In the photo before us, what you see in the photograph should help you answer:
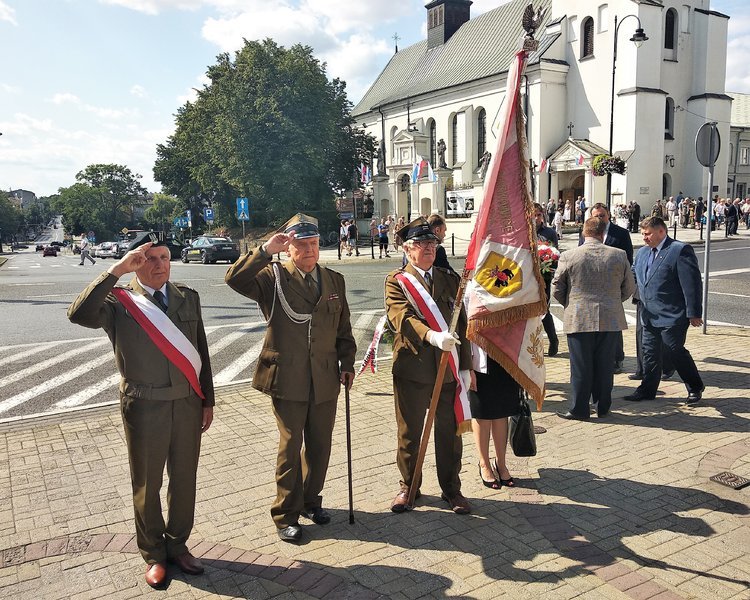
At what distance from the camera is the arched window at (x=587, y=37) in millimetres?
43594

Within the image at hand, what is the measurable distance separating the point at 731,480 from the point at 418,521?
2545 mm

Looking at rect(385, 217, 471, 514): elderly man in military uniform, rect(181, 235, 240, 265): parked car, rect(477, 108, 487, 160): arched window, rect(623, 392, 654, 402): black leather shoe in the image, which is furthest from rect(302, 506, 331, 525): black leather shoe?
rect(477, 108, 487, 160): arched window

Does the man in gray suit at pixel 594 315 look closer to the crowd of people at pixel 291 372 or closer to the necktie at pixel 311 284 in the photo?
the crowd of people at pixel 291 372

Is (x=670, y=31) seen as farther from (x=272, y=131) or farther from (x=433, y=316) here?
(x=433, y=316)

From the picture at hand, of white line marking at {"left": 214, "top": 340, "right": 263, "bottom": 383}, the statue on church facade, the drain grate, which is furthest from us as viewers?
the statue on church facade

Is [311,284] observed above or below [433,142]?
below

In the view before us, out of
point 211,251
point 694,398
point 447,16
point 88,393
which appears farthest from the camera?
point 447,16

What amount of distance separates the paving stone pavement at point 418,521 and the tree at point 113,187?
124m

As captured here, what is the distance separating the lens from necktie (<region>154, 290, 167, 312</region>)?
3770mm

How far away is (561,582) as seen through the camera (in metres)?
3.69

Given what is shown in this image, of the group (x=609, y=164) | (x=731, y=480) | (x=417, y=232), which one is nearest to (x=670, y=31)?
(x=609, y=164)

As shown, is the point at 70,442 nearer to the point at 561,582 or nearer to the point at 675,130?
the point at 561,582

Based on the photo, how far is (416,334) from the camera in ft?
14.5

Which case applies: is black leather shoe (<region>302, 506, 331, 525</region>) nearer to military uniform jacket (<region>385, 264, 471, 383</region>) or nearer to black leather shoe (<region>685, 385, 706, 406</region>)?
military uniform jacket (<region>385, 264, 471, 383</region>)
